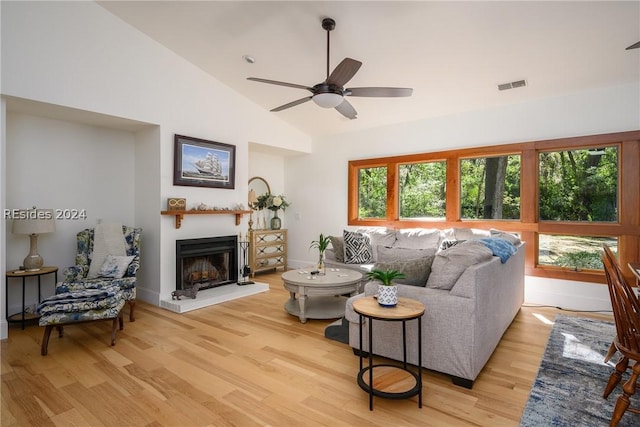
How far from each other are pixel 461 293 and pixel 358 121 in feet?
13.4

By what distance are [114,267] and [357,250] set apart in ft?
10.5

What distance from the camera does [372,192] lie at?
613cm

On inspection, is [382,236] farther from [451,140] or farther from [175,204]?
[175,204]

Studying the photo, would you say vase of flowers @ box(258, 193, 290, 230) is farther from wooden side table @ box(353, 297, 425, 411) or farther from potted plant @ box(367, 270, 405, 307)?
potted plant @ box(367, 270, 405, 307)

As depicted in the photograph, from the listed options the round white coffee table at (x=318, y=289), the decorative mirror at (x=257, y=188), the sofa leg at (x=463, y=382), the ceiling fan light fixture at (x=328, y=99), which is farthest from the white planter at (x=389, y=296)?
the decorative mirror at (x=257, y=188)

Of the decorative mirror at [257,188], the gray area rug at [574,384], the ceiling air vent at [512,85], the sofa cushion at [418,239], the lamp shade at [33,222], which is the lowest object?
the gray area rug at [574,384]

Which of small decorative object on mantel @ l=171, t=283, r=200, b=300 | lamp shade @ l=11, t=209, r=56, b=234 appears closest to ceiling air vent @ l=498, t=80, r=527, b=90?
small decorative object on mantel @ l=171, t=283, r=200, b=300

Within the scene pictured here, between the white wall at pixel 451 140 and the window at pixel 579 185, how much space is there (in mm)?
313

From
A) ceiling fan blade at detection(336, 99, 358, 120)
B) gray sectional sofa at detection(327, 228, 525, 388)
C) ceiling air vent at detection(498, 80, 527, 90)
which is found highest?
ceiling air vent at detection(498, 80, 527, 90)

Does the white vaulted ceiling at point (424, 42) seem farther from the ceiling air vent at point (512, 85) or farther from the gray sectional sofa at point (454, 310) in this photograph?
the gray sectional sofa at point (454, 310)

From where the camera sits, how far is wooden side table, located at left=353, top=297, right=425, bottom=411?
2.06 m

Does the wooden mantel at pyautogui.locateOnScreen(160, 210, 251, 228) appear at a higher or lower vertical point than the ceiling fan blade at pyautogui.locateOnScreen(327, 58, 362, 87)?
lower

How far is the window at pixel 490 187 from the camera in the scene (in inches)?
187

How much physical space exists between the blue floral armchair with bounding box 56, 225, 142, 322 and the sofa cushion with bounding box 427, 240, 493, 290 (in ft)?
10.6
